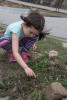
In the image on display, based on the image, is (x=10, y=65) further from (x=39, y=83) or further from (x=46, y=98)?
(x=46, y=98)

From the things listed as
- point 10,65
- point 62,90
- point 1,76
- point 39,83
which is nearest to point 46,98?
point 62,90

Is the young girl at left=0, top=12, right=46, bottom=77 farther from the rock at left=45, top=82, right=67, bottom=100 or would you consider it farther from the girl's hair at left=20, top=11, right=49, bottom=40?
the rock at left=45, top=82, right=67, bottom=100

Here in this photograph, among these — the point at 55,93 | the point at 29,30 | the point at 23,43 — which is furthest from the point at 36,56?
the point at 55,93

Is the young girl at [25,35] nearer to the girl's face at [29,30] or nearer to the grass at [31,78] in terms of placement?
the girl's face at [29,30]

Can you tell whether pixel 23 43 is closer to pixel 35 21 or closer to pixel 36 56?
pixel 36 56

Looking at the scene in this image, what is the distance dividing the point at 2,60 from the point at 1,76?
1.45ft

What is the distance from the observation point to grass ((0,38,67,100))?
192 cm

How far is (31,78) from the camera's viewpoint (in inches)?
84.7

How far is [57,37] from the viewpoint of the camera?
4.19 m

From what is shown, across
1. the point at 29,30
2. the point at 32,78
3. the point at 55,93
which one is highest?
the point at 29,30

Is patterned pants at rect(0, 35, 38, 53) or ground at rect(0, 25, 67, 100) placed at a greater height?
patterned pants at rect(0, 35, 38, 53)

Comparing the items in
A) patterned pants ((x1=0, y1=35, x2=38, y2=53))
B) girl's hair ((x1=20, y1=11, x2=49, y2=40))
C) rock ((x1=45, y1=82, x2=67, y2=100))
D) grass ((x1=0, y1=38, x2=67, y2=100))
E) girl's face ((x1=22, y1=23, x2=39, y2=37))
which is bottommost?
grass ((x1=0, y1=38, x2=67, y2=100))

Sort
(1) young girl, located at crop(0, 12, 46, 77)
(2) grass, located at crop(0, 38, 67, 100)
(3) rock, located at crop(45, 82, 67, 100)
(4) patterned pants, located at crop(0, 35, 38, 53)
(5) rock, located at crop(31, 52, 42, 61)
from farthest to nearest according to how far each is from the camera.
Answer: (5) rock, located at crop(31, 52, 42, 61)
(4) patterned pants, located at crop(0, 35, 38, 53)
(1) young girl, located at crop(0, 12, 46, 77)
(2) grass, located at crop(0, 38, 67, 100)
(3) rock, located at crop(45, 82, 67, 100)

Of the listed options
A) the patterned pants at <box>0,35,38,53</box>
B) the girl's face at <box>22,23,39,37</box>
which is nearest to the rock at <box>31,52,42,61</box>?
the patterned pants at <box>0,35,38,53</box>
